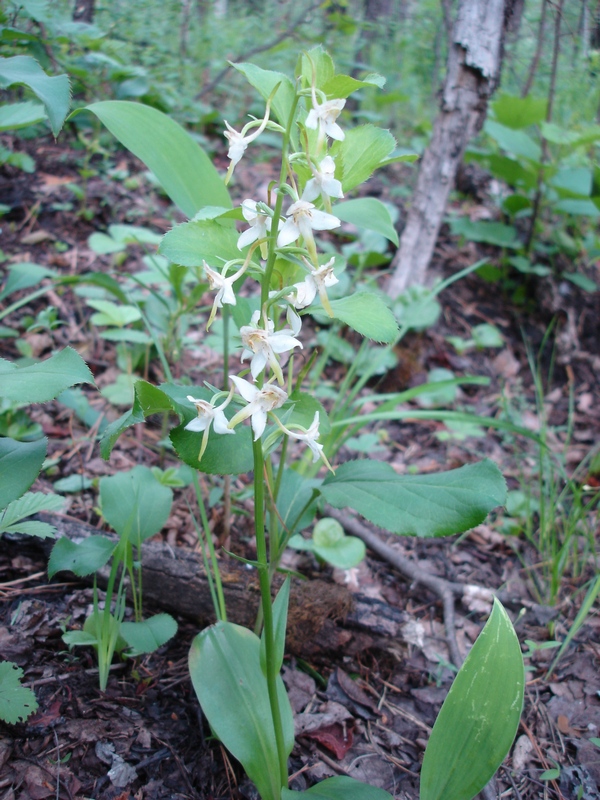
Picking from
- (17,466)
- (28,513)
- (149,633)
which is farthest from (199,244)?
(149,633)

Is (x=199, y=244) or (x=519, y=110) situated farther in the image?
(x=519, y=110)

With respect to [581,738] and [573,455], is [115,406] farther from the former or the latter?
[573,455]

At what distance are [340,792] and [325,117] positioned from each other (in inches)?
47.8

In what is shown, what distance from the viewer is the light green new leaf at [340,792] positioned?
101 centimetres

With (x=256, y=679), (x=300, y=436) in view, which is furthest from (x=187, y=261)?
(x=256, y=679)

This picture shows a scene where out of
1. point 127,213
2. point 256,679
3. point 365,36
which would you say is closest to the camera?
point 256,679

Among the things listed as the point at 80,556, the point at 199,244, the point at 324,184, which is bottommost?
the point at 80,556

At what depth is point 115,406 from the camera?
84.4 inches

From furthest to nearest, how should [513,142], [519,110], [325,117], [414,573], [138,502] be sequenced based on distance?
1. [519,110]
2. [513,142]
3. [414,573]
4. [138,502]
5. [325,117]

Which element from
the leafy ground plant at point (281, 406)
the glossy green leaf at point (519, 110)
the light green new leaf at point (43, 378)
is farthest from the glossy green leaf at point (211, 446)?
the glossy green leaf at point (519, 110)

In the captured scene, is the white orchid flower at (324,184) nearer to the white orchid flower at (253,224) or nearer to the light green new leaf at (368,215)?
the white orchid flower at (253,224)

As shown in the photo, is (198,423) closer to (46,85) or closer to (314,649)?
(46,85)

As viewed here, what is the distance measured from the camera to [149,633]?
4.06ft

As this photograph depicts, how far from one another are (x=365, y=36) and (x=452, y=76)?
394cm
